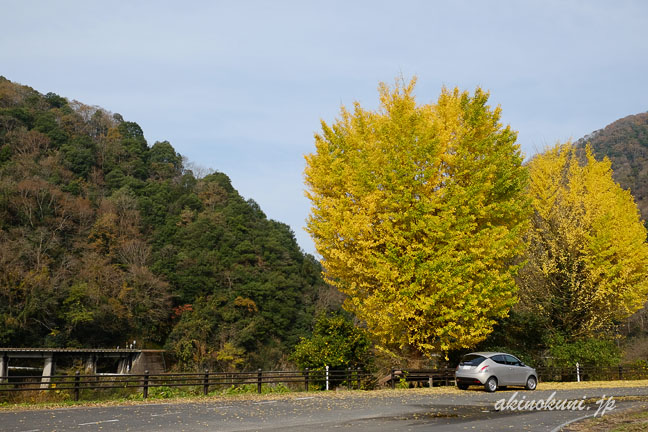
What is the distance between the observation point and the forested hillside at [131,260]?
51688mm

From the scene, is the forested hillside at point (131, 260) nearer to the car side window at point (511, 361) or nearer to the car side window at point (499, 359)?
the car side window at point (511, 361)

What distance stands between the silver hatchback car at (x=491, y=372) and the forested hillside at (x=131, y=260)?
40.1 m

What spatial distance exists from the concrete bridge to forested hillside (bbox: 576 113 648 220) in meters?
64.8

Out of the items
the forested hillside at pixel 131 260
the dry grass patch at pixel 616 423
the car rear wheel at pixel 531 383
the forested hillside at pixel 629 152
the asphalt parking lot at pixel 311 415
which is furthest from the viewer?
the forested hillside at pixel 629 152

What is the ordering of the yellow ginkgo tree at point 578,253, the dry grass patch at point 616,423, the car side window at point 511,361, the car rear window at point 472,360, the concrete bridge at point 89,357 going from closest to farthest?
the dry grass patch at point 616,423 → the car rear window at point 472,360 → the car side window at point 511,361 → the yellow ginkgo tree at point 578,253 → the concrete bridge at point 89,357

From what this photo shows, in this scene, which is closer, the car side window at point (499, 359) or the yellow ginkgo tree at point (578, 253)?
the car side window at point (499, 359)

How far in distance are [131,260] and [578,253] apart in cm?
5242

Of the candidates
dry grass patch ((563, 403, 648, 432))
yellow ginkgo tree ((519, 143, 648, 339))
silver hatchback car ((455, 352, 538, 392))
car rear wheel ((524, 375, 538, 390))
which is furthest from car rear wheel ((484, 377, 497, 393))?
yellow ginkgo tree ((519, 143, 648, 339))

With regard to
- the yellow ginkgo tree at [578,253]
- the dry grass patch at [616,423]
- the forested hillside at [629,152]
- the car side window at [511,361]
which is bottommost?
the dry grass patch at [616,423]

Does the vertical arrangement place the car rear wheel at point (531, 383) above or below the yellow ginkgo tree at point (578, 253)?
below

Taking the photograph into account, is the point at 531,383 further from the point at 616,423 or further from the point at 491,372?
the point at 616,423

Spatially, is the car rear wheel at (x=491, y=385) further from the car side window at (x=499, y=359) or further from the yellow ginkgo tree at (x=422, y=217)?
the yellow ginkgo tree at (x=422, y=217)

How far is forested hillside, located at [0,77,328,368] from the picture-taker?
51688 mm

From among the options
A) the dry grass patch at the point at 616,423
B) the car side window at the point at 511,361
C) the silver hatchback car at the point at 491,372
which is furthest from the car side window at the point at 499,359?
the dry grass patch at the point at 616,423
